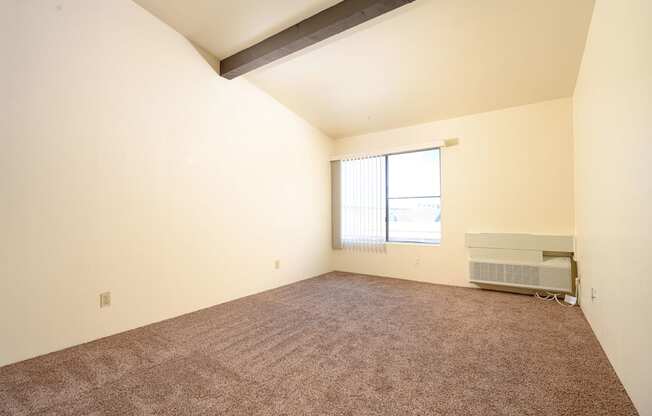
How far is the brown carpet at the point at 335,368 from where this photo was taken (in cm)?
163

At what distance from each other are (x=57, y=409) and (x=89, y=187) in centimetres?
165

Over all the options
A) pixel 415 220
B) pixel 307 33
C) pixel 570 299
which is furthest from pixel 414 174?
pixel 307 33

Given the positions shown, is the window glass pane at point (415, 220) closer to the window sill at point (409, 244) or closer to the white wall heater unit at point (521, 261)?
the window sill at point (409, 244)

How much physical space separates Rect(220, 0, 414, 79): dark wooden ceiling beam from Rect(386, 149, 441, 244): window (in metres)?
2.47

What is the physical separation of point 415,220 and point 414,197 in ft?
1.20

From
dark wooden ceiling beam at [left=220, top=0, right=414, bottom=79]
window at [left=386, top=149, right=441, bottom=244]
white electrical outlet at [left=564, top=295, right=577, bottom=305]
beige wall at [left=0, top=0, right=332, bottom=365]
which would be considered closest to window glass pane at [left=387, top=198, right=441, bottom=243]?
window at [left=386, top=149, right=441, bottom=244]

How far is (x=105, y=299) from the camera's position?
2.62 metres

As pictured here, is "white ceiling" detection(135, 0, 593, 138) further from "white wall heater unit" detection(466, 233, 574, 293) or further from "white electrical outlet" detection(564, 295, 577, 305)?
"white electrical outlet" detection(564, 295, 577, 305)

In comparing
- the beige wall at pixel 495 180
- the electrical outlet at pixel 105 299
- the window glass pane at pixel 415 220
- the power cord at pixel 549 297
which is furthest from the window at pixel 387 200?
the electrical outlet at pixel 105 299

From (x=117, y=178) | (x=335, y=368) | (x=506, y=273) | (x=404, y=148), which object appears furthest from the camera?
(x=404, y=148)

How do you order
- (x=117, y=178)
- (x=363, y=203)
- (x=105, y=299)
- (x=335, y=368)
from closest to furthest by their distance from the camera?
(x=335, y=368) → (x=105, y=299) → (x=117, y=178) → (x=363, y=203)

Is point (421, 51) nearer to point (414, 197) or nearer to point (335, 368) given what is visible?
point (414, 197)

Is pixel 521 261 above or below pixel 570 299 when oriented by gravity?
above

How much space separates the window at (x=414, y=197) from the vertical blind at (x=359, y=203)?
0.16 m
